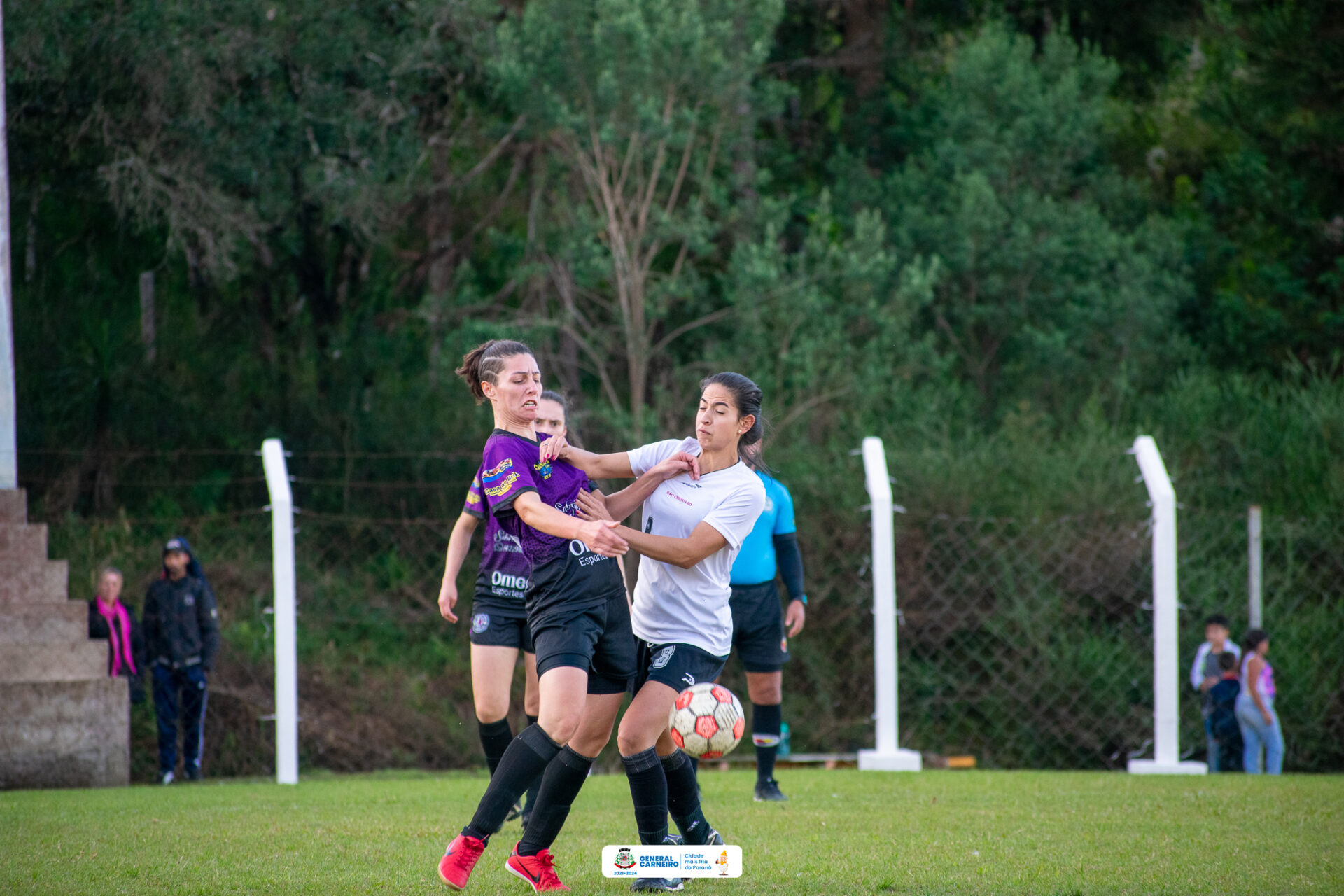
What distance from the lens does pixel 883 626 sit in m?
9.72

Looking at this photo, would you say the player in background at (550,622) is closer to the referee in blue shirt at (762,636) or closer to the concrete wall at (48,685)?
the referee in blue shirt at (762,636)

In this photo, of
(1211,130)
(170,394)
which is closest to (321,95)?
(170,394)

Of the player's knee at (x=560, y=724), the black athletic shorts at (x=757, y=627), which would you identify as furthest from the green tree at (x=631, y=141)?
the player's knee at (x=560, y=724)

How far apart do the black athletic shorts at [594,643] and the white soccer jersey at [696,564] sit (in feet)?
0.42

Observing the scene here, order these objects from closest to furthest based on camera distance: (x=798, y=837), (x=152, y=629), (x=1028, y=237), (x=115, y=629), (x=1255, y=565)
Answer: (x=798, y=837) < (x=115, y=629) < (x=152, y=629) < (x=1255, y=565) < (x=1028, y=237)

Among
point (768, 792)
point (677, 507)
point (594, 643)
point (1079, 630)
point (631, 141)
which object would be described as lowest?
point (768, 792)

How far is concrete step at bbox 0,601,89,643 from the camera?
8914 mm

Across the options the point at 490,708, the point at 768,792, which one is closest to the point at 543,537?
the point at 490,708

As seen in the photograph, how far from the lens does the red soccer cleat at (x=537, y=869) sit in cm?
445

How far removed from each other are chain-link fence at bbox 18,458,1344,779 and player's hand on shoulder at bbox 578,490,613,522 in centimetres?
648

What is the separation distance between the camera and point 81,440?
14.2 meters

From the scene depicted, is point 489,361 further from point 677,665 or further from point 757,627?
point 757,627

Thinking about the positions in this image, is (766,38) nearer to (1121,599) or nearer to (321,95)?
(321,95)

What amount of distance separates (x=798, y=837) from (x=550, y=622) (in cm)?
193
